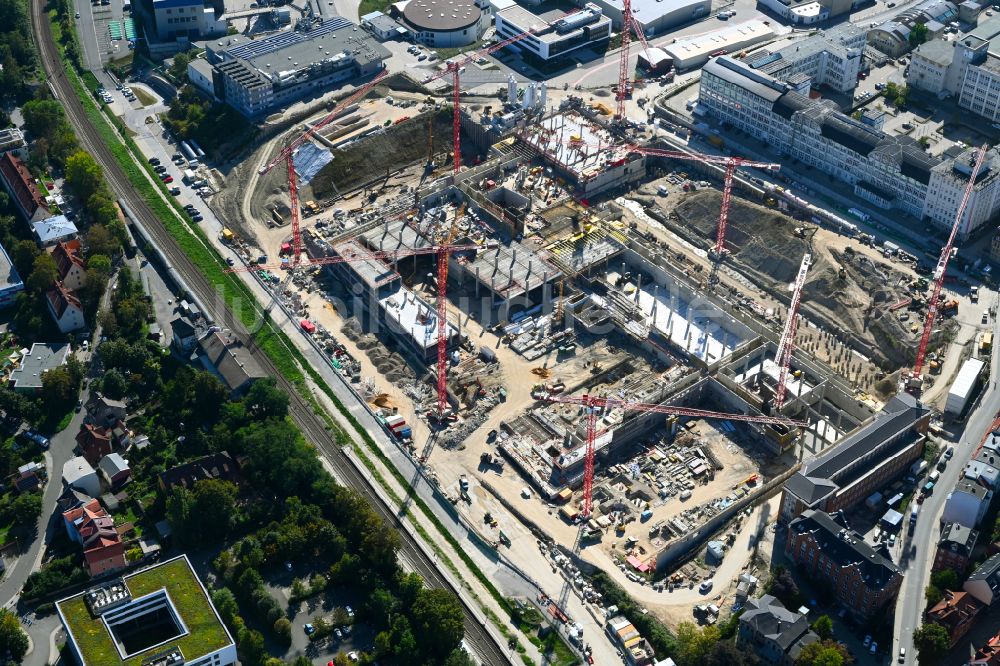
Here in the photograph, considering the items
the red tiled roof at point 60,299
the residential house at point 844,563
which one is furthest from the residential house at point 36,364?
the residential house at point 844,563

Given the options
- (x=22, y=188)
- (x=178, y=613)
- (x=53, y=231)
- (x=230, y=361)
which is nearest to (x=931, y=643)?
(x=178, y=613)

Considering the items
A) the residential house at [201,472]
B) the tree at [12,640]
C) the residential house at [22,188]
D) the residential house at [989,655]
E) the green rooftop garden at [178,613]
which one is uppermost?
the residential house at [22,188]

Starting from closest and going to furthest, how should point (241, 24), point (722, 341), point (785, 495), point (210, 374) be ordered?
point (785, 495) < point (210, 374) < point (722, 341) < point (241, 24)

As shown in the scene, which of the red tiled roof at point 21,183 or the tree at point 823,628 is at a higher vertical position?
the red tiled roof at point 21,183

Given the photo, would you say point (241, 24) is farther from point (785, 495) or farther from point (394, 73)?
point (785, 495)

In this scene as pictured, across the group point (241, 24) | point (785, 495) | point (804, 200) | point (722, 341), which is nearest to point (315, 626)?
point (785, 495)

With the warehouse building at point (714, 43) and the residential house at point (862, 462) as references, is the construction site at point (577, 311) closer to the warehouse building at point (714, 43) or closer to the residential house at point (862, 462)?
the residential house at point (862, 462)
